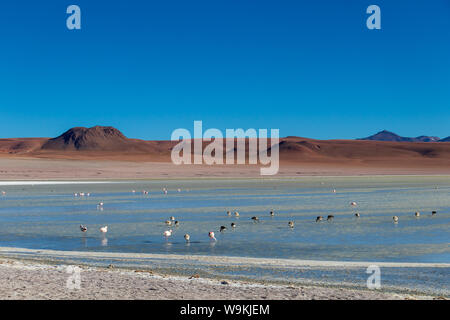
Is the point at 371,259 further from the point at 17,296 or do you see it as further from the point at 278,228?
the point at 17,296

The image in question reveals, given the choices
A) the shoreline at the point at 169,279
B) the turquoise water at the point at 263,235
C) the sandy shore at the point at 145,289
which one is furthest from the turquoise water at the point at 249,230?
the sandy shore at the point at 145,289

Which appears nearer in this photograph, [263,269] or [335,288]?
[335,288]

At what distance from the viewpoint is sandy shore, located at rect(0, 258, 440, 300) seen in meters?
7.75

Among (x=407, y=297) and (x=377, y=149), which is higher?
(x=377, y=149)

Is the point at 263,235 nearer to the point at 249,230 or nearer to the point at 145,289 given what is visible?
the point at 249,230

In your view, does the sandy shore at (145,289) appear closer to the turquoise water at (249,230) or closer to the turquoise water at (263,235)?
the turquoise water at (263,235)

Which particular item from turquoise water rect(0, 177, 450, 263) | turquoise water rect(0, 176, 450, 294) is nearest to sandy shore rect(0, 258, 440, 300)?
turquoise water rect(0, 176, 450, 294)

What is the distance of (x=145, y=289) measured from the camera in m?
8.27

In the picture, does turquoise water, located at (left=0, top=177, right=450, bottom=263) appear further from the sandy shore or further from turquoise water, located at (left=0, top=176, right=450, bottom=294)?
the sandy shore

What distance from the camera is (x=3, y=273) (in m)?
9.30

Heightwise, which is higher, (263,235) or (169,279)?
(263,235)

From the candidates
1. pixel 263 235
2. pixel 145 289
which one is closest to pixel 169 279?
pixel 145 289

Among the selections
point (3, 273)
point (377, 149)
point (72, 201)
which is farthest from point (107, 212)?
point (377, 149)
